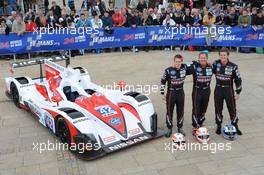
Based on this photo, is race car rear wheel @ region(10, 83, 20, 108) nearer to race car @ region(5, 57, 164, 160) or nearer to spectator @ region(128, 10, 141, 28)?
race car @ region(5, 57, 164, 160)

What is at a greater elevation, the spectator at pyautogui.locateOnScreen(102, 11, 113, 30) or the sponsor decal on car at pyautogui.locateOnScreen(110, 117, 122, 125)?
the spectator at pyautogui.locateOnScreen(102, 11, 113, 30)

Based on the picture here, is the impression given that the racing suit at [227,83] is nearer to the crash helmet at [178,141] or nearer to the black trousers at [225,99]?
the black trousers at [225,99]

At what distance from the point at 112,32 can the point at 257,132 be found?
9541 mm

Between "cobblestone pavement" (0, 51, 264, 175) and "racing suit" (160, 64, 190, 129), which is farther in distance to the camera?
"racing suit" (160, 64, 190, 129)

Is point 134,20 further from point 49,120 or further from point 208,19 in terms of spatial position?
point 49,120

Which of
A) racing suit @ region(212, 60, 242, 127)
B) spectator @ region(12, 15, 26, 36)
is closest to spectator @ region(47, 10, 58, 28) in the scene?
spectator @ region(12, 15, 26, 36)

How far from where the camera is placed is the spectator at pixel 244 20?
51.5 ft

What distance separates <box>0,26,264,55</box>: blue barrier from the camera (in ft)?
51.7

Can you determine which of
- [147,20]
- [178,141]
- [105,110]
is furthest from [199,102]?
[147,20]

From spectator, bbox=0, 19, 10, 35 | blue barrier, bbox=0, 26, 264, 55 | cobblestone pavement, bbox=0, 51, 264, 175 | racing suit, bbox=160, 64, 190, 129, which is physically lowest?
cobblestone pavement, bbox=0, 51, 264, 175

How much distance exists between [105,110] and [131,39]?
9.36 metres

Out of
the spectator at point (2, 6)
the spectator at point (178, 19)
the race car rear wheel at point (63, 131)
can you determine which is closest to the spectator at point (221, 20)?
the spectator at point (178, 19)

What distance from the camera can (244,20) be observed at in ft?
51.7

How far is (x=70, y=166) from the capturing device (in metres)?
7.02
